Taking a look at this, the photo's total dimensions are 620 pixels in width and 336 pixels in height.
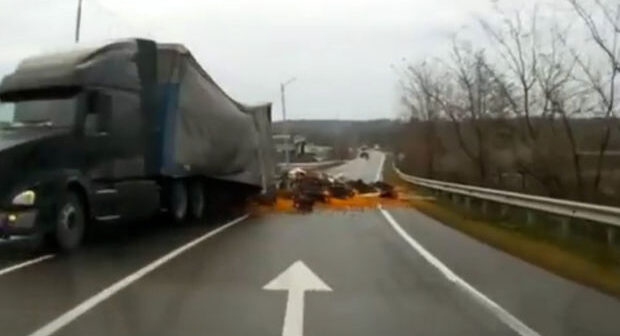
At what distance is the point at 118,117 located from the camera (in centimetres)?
1992

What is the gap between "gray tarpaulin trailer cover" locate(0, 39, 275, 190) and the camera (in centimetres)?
1884

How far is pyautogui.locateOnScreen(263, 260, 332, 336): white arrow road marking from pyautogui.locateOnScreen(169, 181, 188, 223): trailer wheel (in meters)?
8.92

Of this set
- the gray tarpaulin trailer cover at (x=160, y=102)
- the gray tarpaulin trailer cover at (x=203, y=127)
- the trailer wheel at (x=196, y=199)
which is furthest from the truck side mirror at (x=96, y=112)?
the trailer wheel at (x=196, y=199)

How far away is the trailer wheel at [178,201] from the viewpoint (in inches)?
949

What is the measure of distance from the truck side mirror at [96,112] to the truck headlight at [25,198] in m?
2.07

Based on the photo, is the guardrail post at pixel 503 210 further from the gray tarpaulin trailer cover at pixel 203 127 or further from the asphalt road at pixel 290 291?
the gray tarpaulin trailer cover at pixel 203 127

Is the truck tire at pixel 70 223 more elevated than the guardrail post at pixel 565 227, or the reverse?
the truck tire at pixel 70 223

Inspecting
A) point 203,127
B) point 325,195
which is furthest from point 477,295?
point 325,195

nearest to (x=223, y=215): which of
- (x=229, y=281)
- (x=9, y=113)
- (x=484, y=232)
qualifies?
(x=484, y=232)

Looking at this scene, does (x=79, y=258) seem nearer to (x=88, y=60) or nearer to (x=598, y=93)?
(x=88, y=60)

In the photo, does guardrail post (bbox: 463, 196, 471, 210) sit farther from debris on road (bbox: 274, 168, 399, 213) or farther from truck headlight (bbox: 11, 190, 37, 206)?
truck headlight (bbox: 11, 190, 37, 206)

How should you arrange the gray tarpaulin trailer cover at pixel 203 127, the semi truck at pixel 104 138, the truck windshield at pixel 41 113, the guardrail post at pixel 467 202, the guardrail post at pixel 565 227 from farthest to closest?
the guardrail post at pixel 467 202 → the gray tarpaulin trailer cover at pixel 203 127 → the guardrail post at pixel 565 227 → the truck windshield at pixel 41 113 → the semi truck at pixel 104 138

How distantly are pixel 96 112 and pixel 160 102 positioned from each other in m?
3.88

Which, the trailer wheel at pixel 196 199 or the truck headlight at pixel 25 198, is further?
the trailer wheel at pixel 196 199
